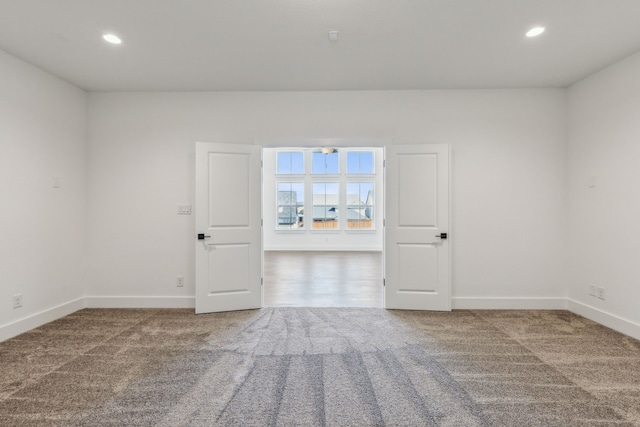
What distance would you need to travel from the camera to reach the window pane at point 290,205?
10.4m

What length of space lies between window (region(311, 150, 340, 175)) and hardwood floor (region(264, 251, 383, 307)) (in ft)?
9.70

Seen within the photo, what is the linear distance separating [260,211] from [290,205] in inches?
245

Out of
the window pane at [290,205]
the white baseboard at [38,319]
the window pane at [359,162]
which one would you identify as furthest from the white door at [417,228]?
the window pane at [290,205]

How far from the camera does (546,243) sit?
4062 millimetres

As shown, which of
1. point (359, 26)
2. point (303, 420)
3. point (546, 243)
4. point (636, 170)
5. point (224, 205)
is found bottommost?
point (303, 420)

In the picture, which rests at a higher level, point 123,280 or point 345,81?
point 345,81

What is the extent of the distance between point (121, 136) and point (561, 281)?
6.17 meters

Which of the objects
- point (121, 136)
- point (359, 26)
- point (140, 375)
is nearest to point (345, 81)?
point (359, 26)

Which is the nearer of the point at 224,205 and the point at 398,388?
the point at 398,388

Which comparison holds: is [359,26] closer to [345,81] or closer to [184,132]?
[345,81]

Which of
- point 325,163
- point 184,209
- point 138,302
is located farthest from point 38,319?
point 325,163

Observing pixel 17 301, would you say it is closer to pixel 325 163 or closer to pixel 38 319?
pixel 38 319

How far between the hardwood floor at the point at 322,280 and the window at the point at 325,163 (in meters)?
2.96

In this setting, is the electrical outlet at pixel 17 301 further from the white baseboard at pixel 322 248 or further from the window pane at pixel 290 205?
the window pane at pixel 290 205
